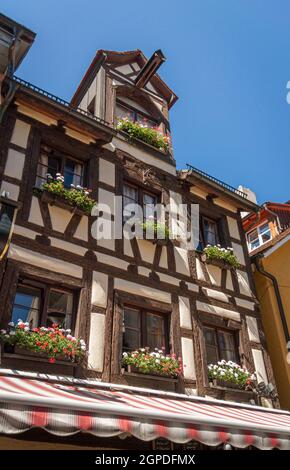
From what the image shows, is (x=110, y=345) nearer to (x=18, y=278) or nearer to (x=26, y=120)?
(x=18, y=278)

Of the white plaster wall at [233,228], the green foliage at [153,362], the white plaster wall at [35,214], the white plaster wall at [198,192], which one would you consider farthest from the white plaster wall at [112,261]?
the white plaster wall at [233,228]

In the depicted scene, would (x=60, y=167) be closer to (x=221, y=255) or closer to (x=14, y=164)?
(x=14, y=164)

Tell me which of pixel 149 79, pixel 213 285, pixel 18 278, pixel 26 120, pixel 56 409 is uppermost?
pixel 149 79

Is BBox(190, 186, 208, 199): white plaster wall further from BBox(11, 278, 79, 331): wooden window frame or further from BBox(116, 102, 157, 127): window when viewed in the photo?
BBox(11, 278, 79, 331): wooden window frame

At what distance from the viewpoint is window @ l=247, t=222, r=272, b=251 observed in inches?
642

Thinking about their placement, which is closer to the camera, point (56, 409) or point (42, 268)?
point (56, 409)

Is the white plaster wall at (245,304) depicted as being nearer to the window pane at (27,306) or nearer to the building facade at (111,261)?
the building facade at (111,261)

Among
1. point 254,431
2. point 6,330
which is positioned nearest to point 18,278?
point 6,330

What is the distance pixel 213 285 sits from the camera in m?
9.27

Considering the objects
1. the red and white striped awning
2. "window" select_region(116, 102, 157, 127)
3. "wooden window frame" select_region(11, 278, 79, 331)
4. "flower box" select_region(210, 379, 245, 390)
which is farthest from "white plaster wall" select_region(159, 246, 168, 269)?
"window" select_region(116, 102, 157, 127)

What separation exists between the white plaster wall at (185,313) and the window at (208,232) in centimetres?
188

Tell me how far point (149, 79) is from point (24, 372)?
338 inches

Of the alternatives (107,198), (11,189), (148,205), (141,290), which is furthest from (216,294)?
(11,189)

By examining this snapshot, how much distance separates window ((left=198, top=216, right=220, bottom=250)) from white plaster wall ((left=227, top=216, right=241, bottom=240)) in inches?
13.9
